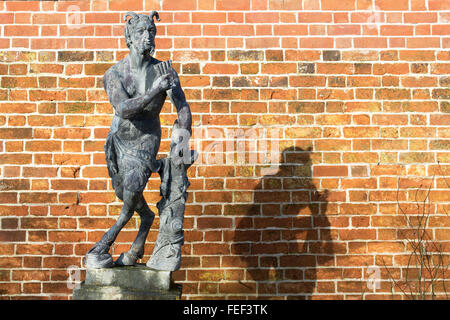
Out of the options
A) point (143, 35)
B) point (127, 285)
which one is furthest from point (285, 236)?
point (143, 35)

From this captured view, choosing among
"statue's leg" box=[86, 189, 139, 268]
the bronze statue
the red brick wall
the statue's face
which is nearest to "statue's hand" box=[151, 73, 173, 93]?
the bronze statue

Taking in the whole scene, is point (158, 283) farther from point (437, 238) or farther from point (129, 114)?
point (437, 238)

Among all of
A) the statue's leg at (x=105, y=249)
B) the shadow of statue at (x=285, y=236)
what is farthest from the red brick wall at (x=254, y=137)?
the statue's leg at (x=105, y=249)

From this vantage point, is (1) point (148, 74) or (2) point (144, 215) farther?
(2) point (144, 215)

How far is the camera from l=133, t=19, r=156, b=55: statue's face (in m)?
2.72

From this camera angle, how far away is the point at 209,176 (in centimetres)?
401

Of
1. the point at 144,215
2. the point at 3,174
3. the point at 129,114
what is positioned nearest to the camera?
the point at 129,114

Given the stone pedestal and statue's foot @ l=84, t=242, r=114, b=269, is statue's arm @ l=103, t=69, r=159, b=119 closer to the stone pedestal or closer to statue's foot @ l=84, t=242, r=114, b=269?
statue's foot @ l=84, t=242, r=114, b=269

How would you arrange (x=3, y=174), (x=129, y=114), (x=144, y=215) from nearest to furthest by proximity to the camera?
(x=129, y=114) → (x=144, y=215) → (x=3, y=174)

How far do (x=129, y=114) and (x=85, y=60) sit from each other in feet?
5.34

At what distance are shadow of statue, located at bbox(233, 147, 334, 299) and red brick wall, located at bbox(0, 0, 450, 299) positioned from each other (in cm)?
1

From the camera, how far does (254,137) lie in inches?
158

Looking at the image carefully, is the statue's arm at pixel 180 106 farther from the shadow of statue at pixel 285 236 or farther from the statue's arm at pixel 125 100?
the shadow of statue at pixel 285 236

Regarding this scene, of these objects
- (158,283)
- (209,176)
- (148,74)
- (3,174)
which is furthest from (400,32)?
(3,174)
